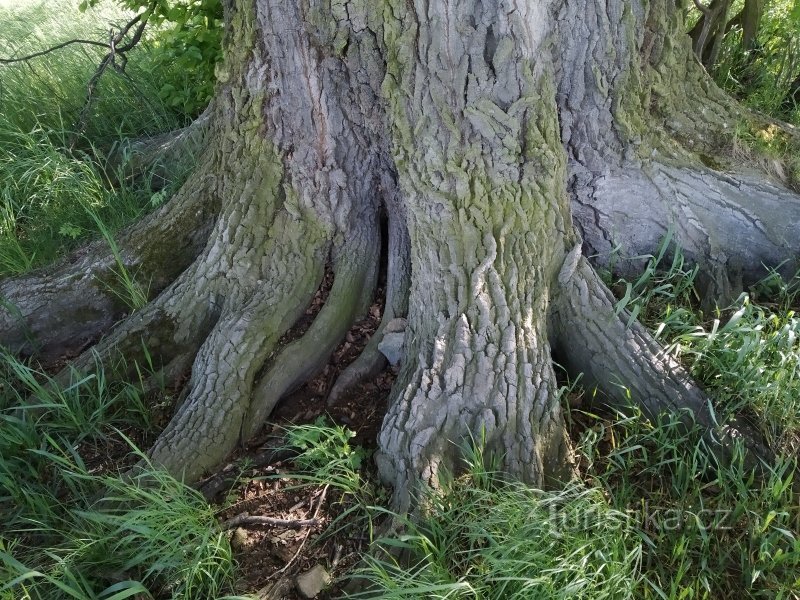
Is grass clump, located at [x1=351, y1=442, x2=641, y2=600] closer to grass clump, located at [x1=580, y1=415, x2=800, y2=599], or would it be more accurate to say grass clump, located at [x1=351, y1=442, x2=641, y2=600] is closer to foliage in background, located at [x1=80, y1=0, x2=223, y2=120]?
grass clump, located at [x1=580, y1=415, x2=800, y2=599]

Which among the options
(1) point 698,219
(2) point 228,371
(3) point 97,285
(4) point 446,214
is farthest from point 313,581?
(1) point 698,219

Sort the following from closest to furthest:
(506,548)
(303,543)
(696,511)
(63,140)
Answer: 1. (506,548)
2. (696,511)
3. (303,543)
4. (63,140)

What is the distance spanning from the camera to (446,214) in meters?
2.13

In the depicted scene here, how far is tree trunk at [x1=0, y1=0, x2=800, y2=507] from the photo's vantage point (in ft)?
6.59

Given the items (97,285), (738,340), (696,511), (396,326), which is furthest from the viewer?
(97,285)

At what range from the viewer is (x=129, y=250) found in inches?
117

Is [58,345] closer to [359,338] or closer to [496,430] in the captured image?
[359,338]

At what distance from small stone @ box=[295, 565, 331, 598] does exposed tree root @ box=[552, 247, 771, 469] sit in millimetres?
1158

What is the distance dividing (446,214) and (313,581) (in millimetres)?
1277

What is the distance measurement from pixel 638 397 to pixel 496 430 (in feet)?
1.76

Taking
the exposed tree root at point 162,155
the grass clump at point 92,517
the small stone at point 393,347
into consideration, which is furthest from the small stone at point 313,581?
the exposed tree root at point 162,155

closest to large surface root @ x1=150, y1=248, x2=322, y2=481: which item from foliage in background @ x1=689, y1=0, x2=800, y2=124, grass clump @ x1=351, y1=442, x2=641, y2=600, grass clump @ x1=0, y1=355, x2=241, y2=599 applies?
grass clump @ x1=0, y1=355, x2=241, y2=599

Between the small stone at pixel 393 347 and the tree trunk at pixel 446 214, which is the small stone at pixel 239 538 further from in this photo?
the small stone at pixel 393 347

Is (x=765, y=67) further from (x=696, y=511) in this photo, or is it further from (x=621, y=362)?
(x=696, y=511)
